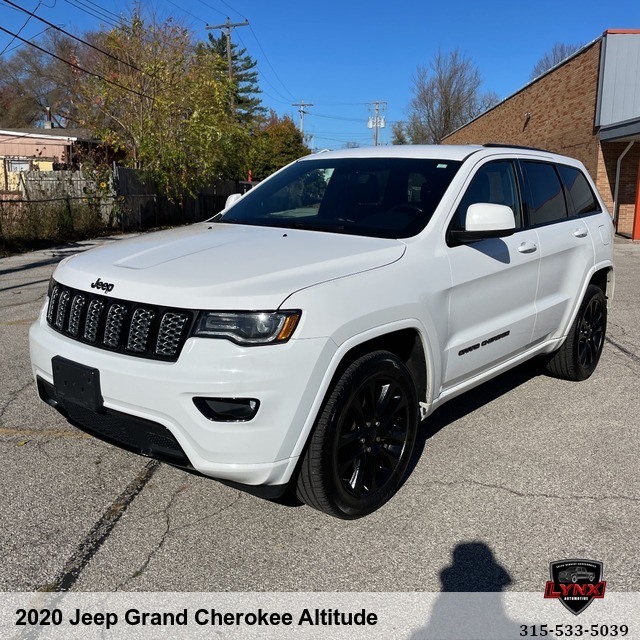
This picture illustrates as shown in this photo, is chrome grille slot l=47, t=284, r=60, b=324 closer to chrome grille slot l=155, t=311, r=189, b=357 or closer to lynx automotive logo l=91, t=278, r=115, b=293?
lynx automotive logo l=91, t=278, r=115, b=293

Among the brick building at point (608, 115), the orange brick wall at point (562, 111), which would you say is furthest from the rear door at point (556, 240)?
the orange brick wall at point (562, 111)

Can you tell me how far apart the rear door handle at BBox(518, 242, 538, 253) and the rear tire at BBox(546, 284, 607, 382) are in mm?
1035

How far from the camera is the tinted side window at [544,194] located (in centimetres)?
448

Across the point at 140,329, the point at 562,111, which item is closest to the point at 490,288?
the point at 140,329

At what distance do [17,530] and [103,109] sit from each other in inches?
807

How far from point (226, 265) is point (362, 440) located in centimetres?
107

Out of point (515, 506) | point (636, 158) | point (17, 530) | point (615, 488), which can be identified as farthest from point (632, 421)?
point (636, 158)

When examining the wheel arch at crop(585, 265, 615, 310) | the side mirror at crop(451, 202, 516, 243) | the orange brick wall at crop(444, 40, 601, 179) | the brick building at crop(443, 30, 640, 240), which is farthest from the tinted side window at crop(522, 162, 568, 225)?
the orange brick wall at crop(444, 40, 601, 179)

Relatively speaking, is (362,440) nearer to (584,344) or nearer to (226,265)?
(226,265)

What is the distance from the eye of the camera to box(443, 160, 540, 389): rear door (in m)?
3.54

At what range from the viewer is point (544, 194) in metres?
4.66

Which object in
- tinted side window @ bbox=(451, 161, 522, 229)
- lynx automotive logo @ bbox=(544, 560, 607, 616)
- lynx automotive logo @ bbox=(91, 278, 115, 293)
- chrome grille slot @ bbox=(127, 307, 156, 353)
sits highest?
tinted side window @ bbox=(451, 161, 522, 229)

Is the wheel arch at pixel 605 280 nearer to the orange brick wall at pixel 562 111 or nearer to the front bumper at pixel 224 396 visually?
the front bumper at pixel 224 396

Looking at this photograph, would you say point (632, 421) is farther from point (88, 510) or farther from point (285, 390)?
point (88, 510)
